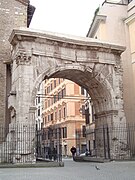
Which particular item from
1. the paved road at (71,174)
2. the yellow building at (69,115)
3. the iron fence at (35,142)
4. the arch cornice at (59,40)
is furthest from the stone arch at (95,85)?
the yellow building at (69,115)

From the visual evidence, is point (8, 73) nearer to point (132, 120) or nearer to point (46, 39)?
point (46, 39)

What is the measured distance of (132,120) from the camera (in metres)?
20.2

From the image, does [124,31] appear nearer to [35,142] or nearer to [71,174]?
[35,142]

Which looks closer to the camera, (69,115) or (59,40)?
(59,40)

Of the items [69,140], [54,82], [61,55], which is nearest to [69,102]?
[69,140]

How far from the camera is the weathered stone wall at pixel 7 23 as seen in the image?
17.8 metres

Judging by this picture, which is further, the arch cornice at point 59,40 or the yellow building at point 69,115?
the yellow building at point 69,115

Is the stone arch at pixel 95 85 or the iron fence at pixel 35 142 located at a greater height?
the stone arch at pixel 95 85

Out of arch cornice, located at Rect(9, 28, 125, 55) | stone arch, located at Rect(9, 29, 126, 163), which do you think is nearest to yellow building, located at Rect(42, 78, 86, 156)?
stone arch, located at Rect(9, 29, 126, 163)

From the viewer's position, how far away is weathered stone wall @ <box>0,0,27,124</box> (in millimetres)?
17844

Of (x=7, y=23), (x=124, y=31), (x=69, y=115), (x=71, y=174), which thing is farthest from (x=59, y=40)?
(x=69, y=115)

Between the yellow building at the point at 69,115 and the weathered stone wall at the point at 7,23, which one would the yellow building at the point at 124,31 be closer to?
the weathered stone wall at the point at 7,23

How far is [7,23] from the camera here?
1894 cm

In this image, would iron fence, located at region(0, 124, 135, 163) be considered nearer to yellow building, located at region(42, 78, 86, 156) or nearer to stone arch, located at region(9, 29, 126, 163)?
stone arch, located at region(9, 29, 126, 163)
